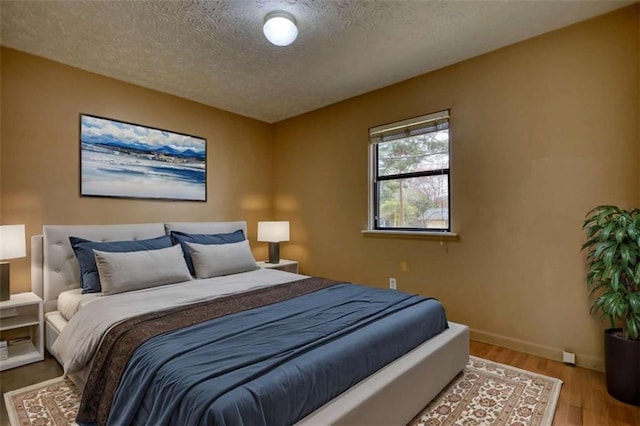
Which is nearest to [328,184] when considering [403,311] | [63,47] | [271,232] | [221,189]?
[271,232]

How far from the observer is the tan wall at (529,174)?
2.36m

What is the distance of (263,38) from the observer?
8.52 feet

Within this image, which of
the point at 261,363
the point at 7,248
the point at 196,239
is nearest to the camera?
the point at 261,363

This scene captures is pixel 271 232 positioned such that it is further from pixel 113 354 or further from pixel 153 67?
pixel 113 354

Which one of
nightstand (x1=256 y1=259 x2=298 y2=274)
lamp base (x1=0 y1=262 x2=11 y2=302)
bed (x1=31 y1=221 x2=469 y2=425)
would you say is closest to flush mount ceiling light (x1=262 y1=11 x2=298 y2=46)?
bed (x1=31 y1=221 x2=469 y2=425)

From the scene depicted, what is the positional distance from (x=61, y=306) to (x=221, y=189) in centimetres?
208

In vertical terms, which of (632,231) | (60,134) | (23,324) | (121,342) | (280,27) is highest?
(280,27)

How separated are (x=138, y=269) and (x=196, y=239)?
0.76 metres

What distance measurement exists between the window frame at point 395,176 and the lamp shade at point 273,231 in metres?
1.13

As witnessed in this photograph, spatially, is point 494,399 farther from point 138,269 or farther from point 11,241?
point 11,241

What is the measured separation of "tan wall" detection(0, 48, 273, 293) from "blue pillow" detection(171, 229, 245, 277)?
549 mm

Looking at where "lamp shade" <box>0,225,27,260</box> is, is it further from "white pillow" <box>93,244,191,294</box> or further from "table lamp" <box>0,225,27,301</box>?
"white pillow" <box>93,244,191,294</box>

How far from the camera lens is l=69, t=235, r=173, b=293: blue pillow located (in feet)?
8.50

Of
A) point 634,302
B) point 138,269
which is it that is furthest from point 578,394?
A: point 138,269
